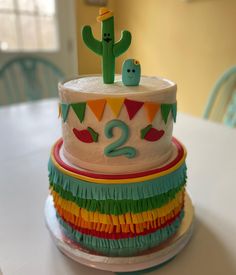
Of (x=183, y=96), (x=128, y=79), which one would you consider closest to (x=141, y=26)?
(x=183, y=96)

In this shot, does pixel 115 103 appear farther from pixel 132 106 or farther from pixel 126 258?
pixel 126 258

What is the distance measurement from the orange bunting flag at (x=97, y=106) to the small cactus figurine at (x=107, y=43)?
0.06 metres

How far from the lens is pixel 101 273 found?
377 mm

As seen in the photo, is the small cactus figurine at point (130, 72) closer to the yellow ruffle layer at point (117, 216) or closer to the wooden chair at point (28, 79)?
the yellow ruffle layer at point (117, 216)

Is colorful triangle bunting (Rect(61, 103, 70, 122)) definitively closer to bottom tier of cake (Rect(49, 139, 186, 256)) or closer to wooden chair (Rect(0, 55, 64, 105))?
bottom tier of cake (Rect(49, 139, 186, 256))

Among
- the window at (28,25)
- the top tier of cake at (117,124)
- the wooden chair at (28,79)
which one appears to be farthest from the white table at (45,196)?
the window at (28,25)

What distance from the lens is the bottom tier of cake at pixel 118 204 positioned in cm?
34

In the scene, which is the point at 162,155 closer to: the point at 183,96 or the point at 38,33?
the point at 183,96

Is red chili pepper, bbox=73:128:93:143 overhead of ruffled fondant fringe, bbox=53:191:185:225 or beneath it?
overhead

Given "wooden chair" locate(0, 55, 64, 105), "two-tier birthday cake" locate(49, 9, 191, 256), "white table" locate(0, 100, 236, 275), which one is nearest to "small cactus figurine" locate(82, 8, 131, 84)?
"two-tier birthday cake" locate(49, 9, 191, 256)

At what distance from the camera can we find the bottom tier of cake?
34 cm

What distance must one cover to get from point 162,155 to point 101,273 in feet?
0.60

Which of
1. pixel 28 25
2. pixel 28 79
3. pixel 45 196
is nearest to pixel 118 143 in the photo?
pixel 45 196

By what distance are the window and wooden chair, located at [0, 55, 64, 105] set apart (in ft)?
0.39
